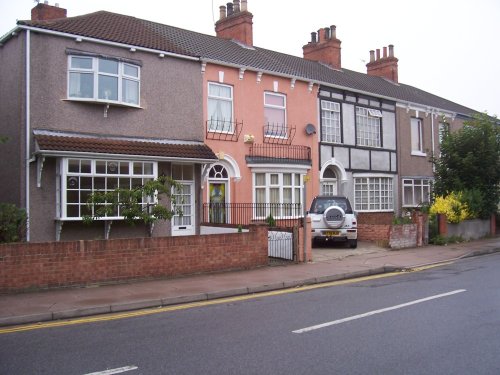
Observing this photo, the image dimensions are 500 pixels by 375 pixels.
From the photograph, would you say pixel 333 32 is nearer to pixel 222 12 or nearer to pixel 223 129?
pixel 222 12

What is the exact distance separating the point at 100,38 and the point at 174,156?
4.18m

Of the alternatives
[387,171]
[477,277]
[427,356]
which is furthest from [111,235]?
[387,171]

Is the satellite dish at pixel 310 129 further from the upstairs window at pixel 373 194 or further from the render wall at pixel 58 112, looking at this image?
the render wall at pixel 58 112

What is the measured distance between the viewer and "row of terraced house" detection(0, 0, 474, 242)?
1420cm

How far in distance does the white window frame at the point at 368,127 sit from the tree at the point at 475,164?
327 cm

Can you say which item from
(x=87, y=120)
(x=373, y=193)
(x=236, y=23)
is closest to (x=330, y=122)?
(x=373, y=193)

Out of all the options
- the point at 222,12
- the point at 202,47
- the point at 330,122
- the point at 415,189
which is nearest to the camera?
the point at 202,47

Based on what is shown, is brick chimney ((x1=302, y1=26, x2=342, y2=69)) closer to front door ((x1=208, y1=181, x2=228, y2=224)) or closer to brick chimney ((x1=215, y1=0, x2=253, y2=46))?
brick chimney ((x1=215, y1=0, x2=253, y2=46))

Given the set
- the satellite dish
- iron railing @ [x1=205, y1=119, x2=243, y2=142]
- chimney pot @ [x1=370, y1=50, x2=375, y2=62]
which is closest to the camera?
iron railing @ [x1=205, y1=119, x2=243, y2=142]

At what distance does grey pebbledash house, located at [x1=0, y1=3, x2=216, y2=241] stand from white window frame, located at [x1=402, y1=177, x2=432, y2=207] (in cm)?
1337

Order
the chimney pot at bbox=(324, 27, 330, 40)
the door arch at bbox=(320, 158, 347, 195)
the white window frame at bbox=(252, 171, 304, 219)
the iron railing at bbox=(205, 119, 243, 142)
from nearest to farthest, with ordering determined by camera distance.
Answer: the iron railing at bbox=(205, 119, 243, 142) → the white window frame at bbox=(252, 171, 304, 219) → the door arch at bbox=(320, 158, 347, 195) → the chimney pot at bbox=(324, 27, 330, 40)

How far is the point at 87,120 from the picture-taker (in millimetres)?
15086

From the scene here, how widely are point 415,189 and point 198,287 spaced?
63.6 feet

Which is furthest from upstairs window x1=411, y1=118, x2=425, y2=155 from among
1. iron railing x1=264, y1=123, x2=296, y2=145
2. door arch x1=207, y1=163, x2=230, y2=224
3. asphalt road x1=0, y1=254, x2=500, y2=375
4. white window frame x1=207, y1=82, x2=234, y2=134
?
asphalt road x1=0, y1=254, x2=500, y2=375
